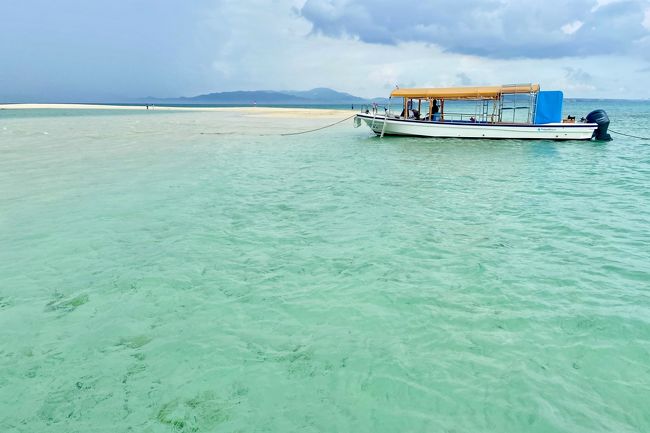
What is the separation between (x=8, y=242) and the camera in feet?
31.1

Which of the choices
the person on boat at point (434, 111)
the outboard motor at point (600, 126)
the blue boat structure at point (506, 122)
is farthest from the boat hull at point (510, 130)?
the person on boat at point (434, 111)

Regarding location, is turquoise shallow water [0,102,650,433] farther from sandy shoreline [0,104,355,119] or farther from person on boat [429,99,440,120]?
sandy shoreline [0,104,355,119]

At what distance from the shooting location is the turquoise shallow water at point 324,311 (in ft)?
14.9

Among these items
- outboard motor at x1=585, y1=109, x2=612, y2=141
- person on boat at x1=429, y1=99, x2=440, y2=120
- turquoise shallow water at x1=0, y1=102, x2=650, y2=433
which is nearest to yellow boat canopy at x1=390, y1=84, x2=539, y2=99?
person on boat at x1=429, y1=99, x2=440, y2=120

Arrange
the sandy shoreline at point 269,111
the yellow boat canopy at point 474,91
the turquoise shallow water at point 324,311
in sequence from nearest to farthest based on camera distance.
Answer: the turquoise shallow water at point 324,311, the yellow boat canopy at point 474,91, the sandy shoreline at point 269,111

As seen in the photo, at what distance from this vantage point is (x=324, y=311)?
6559mm

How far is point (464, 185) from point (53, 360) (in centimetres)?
1373

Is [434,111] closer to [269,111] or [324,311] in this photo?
[324,311]

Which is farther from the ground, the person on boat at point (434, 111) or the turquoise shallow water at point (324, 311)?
the person on boat at point (434, 111)

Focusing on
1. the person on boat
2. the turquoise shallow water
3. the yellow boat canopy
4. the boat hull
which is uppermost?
the yellow boat canopy

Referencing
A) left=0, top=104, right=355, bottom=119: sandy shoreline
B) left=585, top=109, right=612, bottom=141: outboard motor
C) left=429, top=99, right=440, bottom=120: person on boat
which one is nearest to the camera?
left=585, top=109, right=612, bottom=141: outboard motor

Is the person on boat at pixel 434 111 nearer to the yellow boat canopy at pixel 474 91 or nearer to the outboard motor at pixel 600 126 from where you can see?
the yellow boat canopy at pixel 474 91

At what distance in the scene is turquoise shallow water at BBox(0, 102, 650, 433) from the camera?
14.9ft

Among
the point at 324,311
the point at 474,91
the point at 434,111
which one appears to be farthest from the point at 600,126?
the point at 324,311
